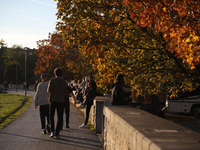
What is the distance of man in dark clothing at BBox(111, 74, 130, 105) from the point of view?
715 cm

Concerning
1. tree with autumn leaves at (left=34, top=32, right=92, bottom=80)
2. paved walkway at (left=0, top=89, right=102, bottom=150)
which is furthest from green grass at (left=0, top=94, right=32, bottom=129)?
tree with autumn leaves at (left=34, top=32, right=92, bottom=80)

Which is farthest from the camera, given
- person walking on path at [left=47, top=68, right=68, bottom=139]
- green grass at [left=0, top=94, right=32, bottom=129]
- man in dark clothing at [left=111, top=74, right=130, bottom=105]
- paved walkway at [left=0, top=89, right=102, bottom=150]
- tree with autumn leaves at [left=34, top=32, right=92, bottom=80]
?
tree with autumn leaves at [left=34, top=32, right=92, bottom=80]

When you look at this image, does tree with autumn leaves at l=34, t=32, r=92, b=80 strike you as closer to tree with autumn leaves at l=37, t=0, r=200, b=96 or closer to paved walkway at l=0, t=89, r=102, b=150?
tree with autumn leaves at l=37, t=0, r=200, b=96

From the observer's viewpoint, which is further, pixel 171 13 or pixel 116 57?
pixel 116 57

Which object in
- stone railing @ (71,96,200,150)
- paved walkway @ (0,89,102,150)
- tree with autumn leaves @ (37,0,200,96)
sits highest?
tree with autumn leaves @ (37,0,200,96)

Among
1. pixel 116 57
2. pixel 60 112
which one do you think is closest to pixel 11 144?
pixel 60 112

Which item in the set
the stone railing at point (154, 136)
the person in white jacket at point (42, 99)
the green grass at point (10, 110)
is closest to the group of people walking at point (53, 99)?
the person in white jacket at point (42, 99)

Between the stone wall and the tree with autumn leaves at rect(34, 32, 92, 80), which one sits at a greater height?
the tree with autumn leaves at rect(34, 32, 92, 80)

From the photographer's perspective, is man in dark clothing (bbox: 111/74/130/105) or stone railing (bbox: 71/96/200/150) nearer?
stone railing (bbox: 71/96/200/150)

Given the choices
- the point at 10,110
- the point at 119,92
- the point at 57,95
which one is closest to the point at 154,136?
the point at 119,92

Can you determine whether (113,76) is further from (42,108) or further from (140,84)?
(42,108)

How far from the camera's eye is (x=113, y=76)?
13.1 metres

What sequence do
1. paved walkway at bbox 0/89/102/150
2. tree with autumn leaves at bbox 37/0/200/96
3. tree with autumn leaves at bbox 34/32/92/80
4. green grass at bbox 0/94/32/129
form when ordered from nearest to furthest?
paved walkway at bbox 0/89/102/150 < tree with autumn leaves at bbox 37/0/200/96 < green grass at bbox 0/94/32/129 < tree with autumn leaves at bbox 34/32/92/80

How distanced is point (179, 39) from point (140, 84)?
16.0 ft
